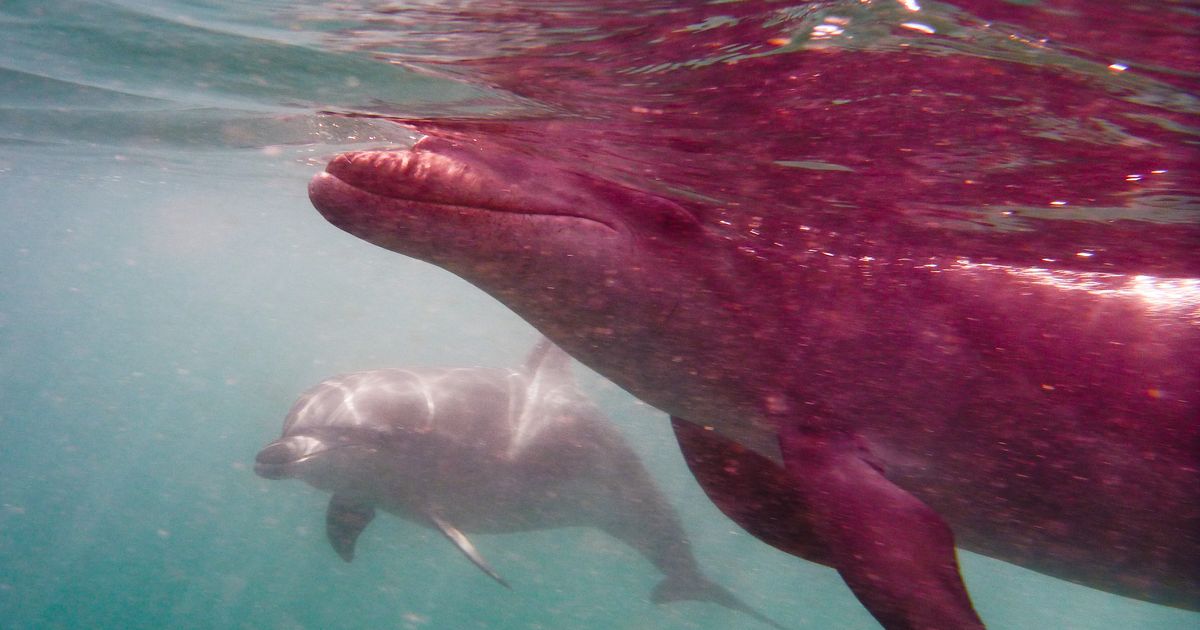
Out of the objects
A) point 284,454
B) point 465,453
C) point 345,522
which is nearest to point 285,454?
point 284,454

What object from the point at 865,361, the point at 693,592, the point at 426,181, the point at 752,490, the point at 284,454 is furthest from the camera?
the point at 693,592

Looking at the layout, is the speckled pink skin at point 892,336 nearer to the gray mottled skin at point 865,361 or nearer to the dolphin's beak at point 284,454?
the gray mottled skin at point 865,361

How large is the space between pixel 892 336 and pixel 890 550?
1247 mm

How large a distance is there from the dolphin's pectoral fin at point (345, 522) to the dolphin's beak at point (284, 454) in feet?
6.35

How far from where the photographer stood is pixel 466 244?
3391mm

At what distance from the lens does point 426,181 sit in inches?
128

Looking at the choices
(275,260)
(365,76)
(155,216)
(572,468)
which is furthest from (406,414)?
(275,260)

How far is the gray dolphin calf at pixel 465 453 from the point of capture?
9508 mm

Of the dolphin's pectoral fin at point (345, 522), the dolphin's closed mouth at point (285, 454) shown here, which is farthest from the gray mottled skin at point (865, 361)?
the dolphin's pectoral fin at point (345, 522)

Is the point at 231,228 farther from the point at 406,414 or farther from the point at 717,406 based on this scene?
the point at 717,406

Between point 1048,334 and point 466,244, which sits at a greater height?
point 466,244

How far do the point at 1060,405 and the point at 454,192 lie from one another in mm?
3169

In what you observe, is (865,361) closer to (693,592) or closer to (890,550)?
(890,550)

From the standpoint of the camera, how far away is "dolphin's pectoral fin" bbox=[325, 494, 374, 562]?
37.0 ft
